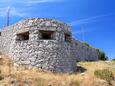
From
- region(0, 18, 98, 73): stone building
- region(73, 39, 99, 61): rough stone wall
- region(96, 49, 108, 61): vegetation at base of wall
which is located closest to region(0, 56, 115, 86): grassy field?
region(0, 18, 98, 73): stone building

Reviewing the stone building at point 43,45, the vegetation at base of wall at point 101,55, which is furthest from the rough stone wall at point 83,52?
the stone building at point 43,45

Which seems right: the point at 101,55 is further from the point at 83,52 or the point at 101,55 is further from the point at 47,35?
the point at 47,35

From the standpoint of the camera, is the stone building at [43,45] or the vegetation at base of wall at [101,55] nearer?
the stone building at [43,45]

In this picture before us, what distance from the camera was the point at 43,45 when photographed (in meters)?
20.5

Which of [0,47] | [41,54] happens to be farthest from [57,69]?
[0,47]

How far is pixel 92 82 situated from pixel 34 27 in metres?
6.21

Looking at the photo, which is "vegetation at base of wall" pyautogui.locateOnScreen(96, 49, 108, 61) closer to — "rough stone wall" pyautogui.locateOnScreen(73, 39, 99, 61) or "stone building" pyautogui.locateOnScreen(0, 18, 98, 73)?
"rough stone wall" pyautogui.locateOnScreen(73, 39, 99, 61)

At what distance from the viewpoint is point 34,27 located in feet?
68.9

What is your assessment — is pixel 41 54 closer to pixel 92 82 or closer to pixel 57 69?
pixel 57 69

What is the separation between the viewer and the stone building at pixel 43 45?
2028 centimetres

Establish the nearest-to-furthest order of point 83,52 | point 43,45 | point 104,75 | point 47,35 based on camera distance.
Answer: point 104,75
point 43,45
point 47,35
point 83,52

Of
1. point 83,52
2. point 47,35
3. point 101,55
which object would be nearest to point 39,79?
point 47,35

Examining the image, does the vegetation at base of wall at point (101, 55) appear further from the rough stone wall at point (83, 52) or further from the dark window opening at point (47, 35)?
the dark window opening at point (47, 35)

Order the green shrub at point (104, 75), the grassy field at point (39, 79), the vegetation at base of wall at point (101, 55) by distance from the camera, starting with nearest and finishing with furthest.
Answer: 1. the grassy field at point (39, 79)
2. the green shrub at point (104, 75)
3. the vegetation at base of wall at point (101, 55)
